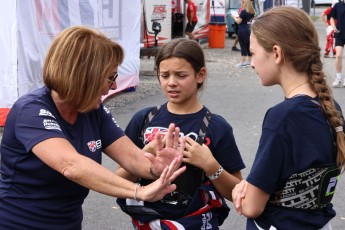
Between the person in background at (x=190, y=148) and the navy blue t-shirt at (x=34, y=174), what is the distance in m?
0.39

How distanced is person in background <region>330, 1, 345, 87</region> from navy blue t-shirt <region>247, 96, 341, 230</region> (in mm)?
9624

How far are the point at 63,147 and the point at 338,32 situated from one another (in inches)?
396

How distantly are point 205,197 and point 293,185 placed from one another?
64 cm

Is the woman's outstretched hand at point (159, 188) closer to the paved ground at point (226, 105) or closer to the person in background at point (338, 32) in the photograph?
the paved ground at point (226, 105)

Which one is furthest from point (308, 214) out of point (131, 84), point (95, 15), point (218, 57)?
point (218, 57)

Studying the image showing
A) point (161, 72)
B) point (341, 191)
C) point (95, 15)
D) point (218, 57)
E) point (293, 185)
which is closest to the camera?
point (293, 185)

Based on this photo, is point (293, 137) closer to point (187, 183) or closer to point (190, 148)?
point (190, 148)

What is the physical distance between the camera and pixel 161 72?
296 centimetres

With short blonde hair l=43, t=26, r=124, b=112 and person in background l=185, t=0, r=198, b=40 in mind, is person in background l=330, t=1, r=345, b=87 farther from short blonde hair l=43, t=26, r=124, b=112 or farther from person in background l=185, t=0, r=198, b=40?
short blonde hair l=43, t=26, r=124, b=112

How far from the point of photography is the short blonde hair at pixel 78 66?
237cm

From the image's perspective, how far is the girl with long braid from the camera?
2156mm

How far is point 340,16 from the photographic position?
38.1 ft

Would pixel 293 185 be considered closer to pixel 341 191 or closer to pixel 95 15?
pixel 341 191

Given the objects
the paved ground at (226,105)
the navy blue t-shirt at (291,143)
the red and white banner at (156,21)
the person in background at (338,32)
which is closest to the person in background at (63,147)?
the navy blue t-shirt at (291,143)
